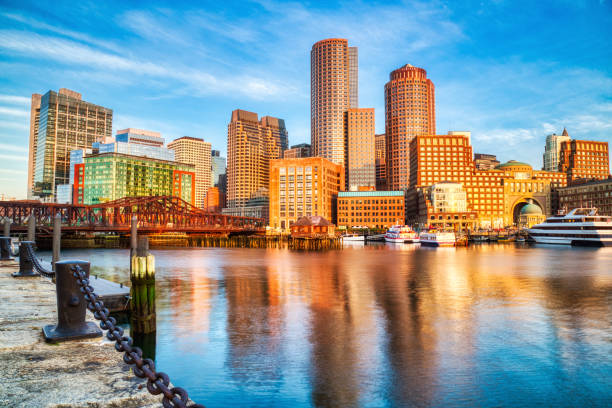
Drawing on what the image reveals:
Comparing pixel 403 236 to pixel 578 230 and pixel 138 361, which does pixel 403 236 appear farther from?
pixel 138 361

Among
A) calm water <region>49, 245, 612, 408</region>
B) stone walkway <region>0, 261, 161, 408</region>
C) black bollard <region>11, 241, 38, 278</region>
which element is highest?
black bollard <region>11, 241, 38, 278</region>

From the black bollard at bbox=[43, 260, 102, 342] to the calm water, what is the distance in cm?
736

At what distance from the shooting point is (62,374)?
8.62 metres

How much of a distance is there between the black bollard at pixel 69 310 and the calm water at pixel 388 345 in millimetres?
7360

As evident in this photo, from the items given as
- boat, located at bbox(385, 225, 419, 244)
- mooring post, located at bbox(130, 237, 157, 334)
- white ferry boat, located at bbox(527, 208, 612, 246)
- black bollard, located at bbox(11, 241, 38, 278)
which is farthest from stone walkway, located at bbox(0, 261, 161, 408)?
boat, located at bbox(385, 225, 419, 244)

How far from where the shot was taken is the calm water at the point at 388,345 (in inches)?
691

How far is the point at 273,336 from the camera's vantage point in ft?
84.4

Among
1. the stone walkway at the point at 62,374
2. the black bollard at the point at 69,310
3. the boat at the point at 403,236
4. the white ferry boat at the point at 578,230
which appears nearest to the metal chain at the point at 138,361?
the black bollard at the point at 69,310

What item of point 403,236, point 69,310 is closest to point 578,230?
point 403,236

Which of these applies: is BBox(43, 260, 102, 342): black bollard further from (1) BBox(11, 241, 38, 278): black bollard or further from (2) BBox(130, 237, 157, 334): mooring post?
(1) BBox(11, 241, 38, 278): black bollard

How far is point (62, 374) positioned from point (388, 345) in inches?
724

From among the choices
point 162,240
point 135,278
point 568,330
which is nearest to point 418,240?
point 162,240

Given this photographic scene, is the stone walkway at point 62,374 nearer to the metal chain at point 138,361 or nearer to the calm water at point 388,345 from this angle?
the metal chain at point 138,361

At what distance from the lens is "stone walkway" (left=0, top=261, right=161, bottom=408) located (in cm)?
754
